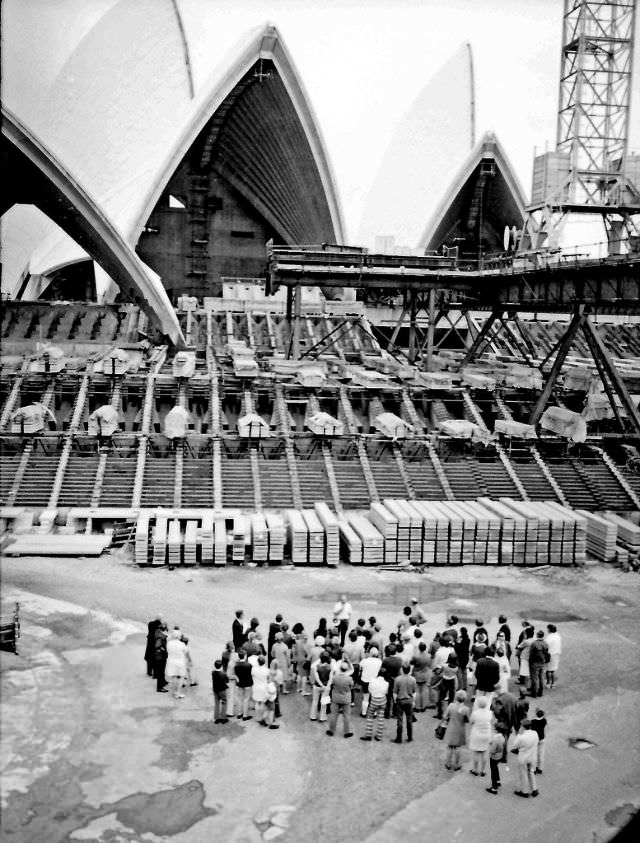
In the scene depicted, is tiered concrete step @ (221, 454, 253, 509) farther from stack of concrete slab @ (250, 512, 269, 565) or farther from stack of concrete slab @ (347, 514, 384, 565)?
stack of concrete slab @ (347, 514, 384, 565)

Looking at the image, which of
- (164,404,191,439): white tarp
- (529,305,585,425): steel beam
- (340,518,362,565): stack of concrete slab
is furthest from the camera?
(529,305,585,425): steel beam

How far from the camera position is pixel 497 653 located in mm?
11594

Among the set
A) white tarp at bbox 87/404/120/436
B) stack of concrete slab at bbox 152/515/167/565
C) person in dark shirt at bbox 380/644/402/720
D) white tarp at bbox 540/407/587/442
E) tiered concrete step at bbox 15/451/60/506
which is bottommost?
person in dark shirt at bbox 380/644/402/720

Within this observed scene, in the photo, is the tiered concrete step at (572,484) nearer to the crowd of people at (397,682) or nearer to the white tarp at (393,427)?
the white tarp at (393,427)

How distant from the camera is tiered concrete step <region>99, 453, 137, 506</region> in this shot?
66.0ft

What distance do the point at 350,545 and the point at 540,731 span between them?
8569mm

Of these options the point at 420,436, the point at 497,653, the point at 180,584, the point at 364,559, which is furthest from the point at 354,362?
the point at 497,653

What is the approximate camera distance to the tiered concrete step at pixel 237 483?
2042 cm

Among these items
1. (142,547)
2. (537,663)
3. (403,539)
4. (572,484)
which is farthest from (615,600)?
(142,547)

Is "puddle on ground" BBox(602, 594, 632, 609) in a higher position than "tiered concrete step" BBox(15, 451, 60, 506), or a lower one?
lower

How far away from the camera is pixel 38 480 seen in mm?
20531

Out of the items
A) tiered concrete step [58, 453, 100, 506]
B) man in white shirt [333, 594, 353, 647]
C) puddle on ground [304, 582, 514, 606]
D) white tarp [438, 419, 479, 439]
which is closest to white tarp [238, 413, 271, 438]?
tiered concrete step [58, 453, 100, 506]

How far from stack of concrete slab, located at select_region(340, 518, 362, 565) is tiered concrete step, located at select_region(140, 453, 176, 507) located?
3961 mm

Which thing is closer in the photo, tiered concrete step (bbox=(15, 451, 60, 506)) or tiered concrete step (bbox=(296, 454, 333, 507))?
tiered concrete step (bbox=(15, 451, 60, 506))
